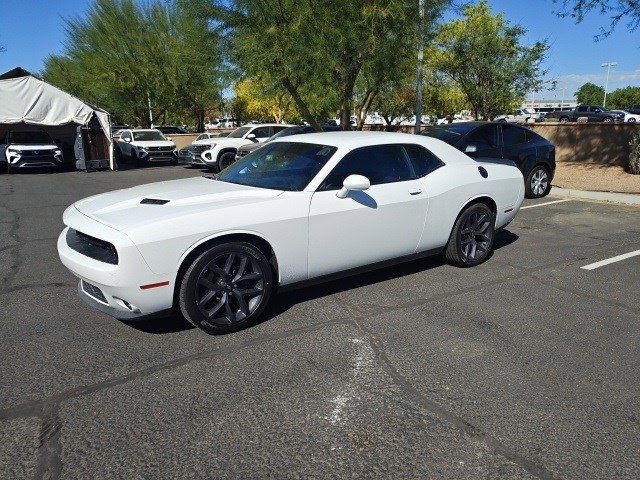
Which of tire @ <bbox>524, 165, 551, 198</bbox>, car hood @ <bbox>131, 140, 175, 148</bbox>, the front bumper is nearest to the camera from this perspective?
the front bumper

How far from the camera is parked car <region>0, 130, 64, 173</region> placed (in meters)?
16.5

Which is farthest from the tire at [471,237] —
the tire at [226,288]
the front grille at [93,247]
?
the front grille at [93,247]

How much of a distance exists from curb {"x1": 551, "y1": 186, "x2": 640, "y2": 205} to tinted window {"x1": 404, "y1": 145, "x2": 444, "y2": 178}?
6.48 m

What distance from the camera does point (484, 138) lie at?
357 inches

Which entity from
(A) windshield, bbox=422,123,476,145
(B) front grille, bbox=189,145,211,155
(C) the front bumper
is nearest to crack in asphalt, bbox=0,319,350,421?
(C) the front bumper

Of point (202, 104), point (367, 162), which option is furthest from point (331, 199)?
point (202, 104)

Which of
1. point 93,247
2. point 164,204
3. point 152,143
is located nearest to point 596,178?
point 164,204

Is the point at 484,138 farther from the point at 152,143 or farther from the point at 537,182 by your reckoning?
the point at 152,143

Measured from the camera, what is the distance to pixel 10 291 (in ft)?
15.3

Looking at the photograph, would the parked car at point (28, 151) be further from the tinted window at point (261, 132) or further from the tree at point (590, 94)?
the tree at point (590, 94)

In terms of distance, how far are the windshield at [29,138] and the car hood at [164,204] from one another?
1608 cm

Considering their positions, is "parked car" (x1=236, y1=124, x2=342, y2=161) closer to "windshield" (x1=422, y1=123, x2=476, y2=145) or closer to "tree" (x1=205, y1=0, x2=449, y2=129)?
"tree" (x1=205, y1=0, x2=449, y2=129)

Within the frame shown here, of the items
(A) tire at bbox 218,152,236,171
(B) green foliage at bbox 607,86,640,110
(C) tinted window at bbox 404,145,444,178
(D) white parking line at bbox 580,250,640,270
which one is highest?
(B) green foliage at bbox 607,86,640,110

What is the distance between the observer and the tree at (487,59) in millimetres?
17984
